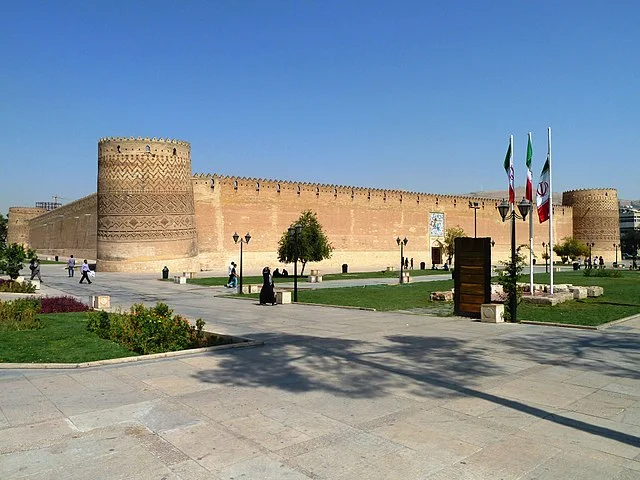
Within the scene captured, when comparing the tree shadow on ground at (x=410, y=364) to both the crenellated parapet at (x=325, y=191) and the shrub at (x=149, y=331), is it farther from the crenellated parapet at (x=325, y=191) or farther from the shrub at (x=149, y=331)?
the crenellated parapet at (x=325, y=191)

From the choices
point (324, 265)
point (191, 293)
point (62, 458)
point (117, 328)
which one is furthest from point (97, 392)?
point (324, 265)

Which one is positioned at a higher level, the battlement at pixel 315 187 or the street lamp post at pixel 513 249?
the battlement at pixel 315 187

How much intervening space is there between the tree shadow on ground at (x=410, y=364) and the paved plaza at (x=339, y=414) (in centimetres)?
2

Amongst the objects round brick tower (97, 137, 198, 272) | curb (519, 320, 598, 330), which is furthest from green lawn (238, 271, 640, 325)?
round brick tower (97, 137, 198, 272)

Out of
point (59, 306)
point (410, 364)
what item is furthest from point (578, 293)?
point (59, 306)

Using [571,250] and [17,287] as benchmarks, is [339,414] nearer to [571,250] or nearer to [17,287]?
[17,287]

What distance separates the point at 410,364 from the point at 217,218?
3176 cm

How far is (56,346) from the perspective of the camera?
23.7 ft

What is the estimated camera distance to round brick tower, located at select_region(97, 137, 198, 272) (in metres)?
32.8

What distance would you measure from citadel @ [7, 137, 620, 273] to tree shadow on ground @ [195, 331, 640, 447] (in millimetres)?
26729

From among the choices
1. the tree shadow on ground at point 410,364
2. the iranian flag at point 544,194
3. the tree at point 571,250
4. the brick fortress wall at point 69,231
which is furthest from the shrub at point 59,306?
the tree at point 571,250

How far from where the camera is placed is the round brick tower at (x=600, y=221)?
201 ft

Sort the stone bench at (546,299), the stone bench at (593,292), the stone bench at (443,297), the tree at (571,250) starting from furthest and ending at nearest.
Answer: the tree at (571,250), the stone bench at (593,292), the stone bench at (443,297), the stone bench at (546,299)

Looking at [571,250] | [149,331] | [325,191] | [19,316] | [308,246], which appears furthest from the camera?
[571,250]
